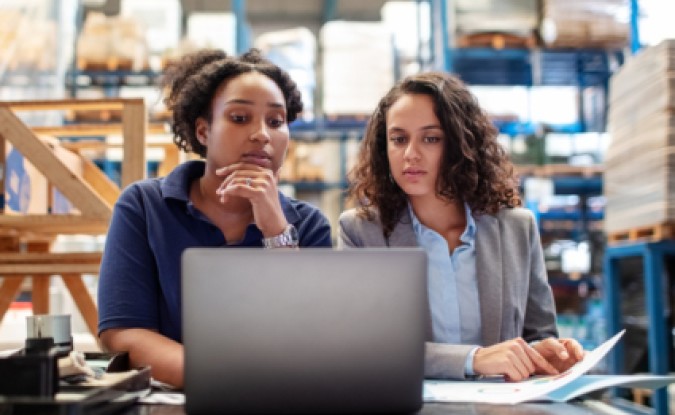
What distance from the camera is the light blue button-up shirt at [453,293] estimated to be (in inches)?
69.2

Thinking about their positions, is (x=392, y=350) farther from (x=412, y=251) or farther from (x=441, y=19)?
(x=441, y=19)

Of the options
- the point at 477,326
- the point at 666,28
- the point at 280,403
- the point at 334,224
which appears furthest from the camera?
the point at 334,224

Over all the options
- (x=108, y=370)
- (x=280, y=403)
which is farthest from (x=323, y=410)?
(x=108, y=370)

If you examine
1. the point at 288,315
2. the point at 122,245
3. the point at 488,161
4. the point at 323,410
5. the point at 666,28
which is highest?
the point at 666,28

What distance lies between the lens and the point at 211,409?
90 cm

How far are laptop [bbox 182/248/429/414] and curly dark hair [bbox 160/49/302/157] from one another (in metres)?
0.94

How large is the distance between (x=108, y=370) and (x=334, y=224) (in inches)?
212

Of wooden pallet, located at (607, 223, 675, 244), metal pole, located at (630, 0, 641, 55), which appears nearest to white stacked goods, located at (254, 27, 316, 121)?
metal pole, located at (630, 0, 641, 55)

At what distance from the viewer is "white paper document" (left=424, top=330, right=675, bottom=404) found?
1064 mm

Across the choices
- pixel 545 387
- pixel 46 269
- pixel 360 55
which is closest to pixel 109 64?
pixel 360 55

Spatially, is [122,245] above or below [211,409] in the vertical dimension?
above

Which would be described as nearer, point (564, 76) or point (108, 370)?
point (108, 370)

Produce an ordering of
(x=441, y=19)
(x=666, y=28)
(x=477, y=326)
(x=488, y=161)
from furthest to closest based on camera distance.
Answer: (x=441, y=19)
(x=666, y=28)
(x=488, y=161)
(x=477, y=326)

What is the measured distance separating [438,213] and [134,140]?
133 cm
